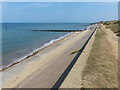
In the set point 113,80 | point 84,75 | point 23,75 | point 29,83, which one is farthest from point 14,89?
point 113,80

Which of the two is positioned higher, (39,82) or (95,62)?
(95,62)

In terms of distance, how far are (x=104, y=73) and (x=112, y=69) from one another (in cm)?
86

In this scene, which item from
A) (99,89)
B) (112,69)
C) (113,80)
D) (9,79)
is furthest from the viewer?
(9,79)

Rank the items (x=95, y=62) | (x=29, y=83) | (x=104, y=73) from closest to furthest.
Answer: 1. (x=104, y=73)
2. (x=95, y=62)
3. (x=29, y=83)

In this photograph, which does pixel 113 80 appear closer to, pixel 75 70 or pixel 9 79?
pixel 75 70

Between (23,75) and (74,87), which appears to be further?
(23,75)

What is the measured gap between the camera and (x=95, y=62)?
742 centimetres

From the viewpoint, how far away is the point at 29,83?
7.94 m

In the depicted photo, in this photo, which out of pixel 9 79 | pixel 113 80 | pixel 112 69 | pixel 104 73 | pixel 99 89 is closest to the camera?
pixel 99 89

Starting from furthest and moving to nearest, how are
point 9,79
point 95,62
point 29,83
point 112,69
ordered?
point 9,79 → point 29,83 → point 95,62 → point 112,69

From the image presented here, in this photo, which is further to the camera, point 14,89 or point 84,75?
point 14,89

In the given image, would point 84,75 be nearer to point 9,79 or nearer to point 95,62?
point 95,62

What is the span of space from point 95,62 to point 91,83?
2.49m

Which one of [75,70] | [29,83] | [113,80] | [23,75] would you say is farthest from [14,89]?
[113,80]
